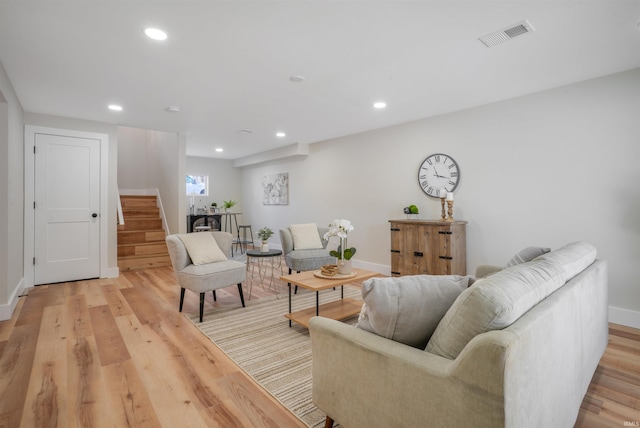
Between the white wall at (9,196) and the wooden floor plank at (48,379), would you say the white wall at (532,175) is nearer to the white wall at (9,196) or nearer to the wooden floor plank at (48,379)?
the wooden floor plank at (48,379)

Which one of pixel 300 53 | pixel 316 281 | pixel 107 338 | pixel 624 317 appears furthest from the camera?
pixel 624 317

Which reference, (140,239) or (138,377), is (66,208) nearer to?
(140,239)

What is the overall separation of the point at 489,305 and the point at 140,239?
6458 mm

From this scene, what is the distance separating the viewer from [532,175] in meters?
3.58

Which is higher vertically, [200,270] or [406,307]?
[406,307]

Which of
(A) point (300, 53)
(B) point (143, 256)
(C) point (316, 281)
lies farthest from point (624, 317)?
(B) point (143, 256)

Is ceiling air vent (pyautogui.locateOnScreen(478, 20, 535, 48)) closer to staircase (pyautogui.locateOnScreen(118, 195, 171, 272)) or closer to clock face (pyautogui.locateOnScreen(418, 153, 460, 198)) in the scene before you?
clock face (pyautogui.locateOnScreen(418, 153, 460, 198))

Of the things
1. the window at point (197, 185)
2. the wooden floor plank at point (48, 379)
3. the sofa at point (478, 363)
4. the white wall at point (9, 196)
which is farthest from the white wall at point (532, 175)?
the window at point (197, 185)

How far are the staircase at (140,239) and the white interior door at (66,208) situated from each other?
0.75 metres

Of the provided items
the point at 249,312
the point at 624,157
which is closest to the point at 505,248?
the point at 624,157

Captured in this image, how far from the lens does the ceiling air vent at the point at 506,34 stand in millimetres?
2205

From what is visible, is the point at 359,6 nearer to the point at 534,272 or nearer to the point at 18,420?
the point at 534,272

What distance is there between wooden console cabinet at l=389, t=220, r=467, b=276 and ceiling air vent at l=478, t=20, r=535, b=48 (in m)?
2.03

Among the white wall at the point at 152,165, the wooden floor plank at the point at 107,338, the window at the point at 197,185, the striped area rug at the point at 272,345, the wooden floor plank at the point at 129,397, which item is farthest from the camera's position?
the window at the point at 197,185
